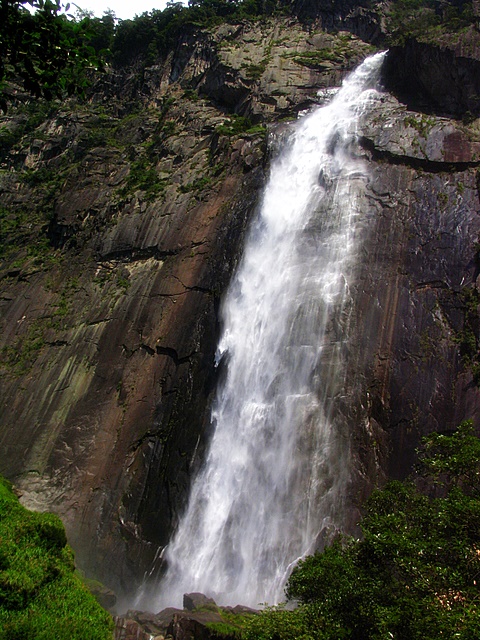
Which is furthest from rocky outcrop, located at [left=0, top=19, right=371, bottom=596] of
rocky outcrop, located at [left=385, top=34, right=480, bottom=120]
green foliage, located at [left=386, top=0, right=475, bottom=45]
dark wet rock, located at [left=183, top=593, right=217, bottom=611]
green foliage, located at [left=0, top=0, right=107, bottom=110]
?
green foliage, located at [left=0, top=0, right=107, bottom=110]

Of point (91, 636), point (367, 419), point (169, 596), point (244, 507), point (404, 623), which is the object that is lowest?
point (169, 596)

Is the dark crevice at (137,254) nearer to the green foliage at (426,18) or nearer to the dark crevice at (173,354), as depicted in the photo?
the dark crevice at (173,354)

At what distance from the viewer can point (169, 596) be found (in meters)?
16.3

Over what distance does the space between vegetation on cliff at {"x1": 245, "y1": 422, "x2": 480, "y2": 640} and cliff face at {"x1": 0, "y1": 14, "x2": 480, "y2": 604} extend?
254 inches

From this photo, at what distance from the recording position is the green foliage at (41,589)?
933 cm

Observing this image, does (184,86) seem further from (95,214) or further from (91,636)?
(91,636)

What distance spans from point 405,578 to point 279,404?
992 cm

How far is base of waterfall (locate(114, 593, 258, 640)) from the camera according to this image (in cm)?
1155

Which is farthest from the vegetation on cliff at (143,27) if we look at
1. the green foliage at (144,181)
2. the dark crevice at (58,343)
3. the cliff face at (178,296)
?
the dark crevice at (58,343)

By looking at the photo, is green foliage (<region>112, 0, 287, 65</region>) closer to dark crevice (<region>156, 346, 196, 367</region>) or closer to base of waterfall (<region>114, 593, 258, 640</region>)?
dark crevice (<region>156, 346, 196, 367</region>)

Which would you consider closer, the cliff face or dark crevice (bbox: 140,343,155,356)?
the cliff face

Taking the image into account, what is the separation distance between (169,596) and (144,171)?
23628 mm

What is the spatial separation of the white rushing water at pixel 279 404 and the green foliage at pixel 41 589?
5.48 metres

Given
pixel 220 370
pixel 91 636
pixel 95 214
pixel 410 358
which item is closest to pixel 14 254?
pixel 95 214
